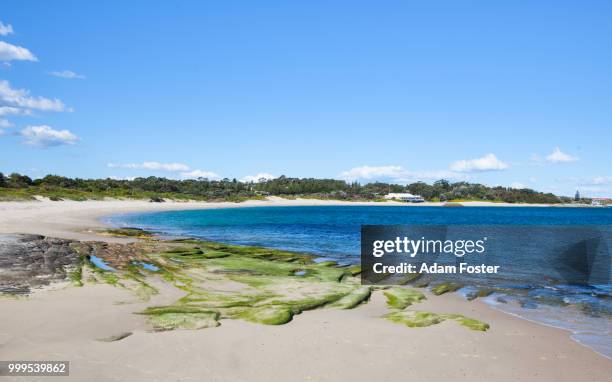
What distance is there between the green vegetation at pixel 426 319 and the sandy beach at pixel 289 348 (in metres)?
0.27

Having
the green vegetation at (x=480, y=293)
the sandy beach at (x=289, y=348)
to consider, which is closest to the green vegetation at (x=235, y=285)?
the sandy beach at (x=289, y=348)

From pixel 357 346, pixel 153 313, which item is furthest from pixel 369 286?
pixel 153 313

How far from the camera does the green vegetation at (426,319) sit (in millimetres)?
10672

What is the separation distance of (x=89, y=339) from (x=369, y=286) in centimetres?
993

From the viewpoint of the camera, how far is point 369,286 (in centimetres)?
1598

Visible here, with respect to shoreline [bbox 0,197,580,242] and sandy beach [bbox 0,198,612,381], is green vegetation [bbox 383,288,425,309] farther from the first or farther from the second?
shoreline [bbox 0,197,580,242]

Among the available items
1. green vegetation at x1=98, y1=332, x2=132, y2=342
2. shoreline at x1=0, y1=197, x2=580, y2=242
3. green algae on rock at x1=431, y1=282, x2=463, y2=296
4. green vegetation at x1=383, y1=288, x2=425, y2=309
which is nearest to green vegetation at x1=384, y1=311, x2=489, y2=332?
green vegetation at x1=383, y1=288, x2=425, y2=309

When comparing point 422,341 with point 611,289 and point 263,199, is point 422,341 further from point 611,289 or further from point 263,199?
point 263,199

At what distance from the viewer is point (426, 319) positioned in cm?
1103

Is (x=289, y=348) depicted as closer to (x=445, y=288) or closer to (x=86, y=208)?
(x=445, y=288)

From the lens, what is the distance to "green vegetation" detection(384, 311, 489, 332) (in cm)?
1067

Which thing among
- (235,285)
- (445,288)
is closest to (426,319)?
(445,288)

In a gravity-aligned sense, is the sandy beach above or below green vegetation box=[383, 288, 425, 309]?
above

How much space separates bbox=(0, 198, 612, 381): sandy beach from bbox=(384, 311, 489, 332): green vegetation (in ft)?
0.87
